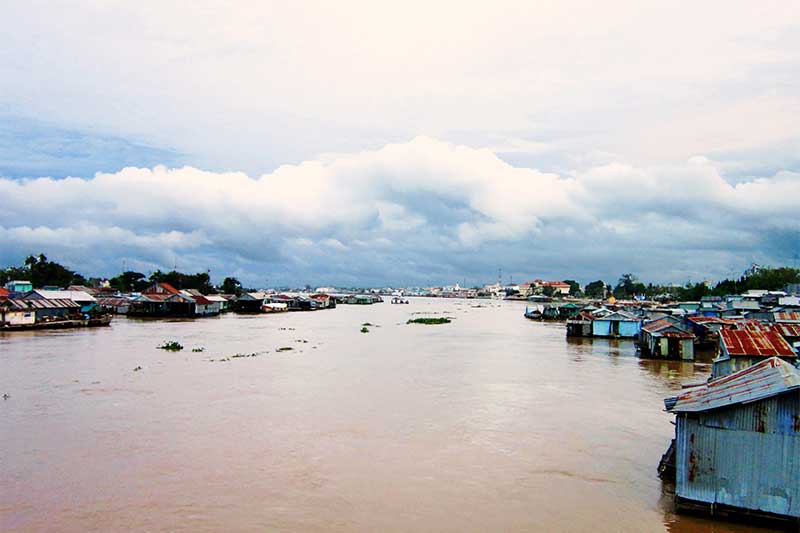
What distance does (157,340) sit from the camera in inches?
1210

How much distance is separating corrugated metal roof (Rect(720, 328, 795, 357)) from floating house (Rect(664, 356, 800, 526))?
6.82 m

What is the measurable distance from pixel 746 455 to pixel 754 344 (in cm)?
847

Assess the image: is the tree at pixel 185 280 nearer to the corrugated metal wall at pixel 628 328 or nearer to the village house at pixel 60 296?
the village house at pixel 60 296

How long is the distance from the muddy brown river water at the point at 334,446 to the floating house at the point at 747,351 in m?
1.87

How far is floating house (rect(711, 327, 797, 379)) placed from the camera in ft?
44.2

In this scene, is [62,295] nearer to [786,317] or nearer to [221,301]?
[221,301]

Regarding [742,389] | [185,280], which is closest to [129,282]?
[185,280]

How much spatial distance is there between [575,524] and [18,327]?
3580cm

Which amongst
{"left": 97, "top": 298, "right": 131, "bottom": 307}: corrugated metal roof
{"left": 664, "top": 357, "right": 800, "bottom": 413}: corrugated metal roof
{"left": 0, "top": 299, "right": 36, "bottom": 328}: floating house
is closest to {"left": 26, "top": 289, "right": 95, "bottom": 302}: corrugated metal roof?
{"left": 0, "top": 299, "right": 36, "bottom": 328}: floating house

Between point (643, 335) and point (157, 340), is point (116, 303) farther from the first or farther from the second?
point (643, 335)

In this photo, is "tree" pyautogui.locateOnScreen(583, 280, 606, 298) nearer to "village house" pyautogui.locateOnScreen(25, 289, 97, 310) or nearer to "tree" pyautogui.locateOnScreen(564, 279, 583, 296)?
"tree" pyautogui.locateOnScreen(564, 279, 583, 296)

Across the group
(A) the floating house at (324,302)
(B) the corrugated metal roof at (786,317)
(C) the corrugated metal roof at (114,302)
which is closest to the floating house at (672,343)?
(B) the corrugated metal roof at (786,317)

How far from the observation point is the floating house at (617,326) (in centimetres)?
3309

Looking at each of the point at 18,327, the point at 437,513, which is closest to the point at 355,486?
the point at 437,513
